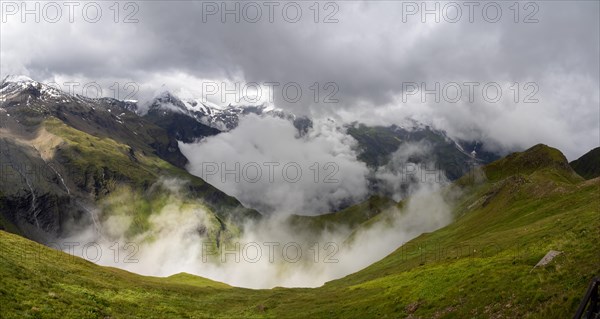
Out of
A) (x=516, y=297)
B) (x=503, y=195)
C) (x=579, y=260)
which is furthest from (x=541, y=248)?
(x=503, y=195)

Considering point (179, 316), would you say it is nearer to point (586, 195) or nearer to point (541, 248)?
point (541, 248)

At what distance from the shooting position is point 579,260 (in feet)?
114

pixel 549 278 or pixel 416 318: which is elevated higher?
pixel 549 278

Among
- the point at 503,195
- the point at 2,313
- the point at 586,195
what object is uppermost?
the point at 503,195

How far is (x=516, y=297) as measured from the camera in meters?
33.2

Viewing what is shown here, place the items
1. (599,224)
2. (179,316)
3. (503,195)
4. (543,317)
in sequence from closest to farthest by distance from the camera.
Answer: (543,317), (599,224), (179,316), (503,195)

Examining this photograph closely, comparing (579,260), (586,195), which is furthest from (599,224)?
(586,195)

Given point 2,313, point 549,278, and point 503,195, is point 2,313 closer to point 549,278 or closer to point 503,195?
point 549,278

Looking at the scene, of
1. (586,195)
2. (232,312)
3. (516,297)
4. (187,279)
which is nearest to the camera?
(516,297)

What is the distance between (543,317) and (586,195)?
242ft

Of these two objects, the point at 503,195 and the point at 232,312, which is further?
the point at 503,195

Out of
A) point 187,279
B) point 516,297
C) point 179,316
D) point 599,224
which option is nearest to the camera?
point 516,297

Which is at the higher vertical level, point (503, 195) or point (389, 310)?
point (503, 195)

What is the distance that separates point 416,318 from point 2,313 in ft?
116
